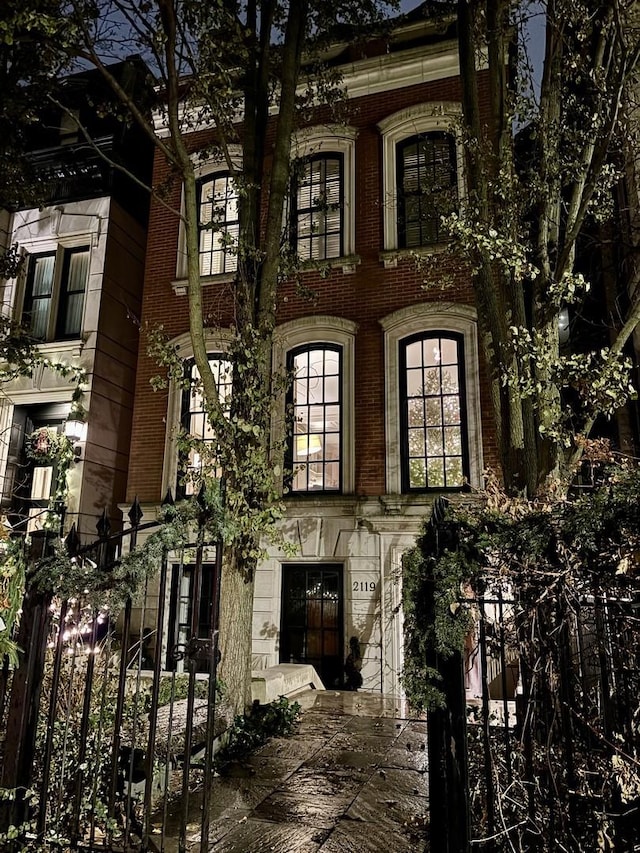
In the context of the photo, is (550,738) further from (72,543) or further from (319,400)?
(319,400)

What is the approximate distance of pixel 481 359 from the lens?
10836 mm

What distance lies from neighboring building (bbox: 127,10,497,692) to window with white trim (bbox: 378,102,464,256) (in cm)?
3

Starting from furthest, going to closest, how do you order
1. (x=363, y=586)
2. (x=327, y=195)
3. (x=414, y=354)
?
Result: 1. (x=327, y=195)
2. (x=414, y=354)
3. (x=363, y=586)

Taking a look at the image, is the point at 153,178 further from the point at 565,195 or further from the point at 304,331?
the point at 565,195

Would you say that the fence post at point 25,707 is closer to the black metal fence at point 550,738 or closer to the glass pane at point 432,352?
the black metal fence at point 550,738

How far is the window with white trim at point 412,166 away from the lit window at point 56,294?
6.99 meters

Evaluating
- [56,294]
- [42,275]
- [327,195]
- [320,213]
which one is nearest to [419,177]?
[327,195]

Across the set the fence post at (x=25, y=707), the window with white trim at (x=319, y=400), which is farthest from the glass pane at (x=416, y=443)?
the fence post at (x=25, y=707)

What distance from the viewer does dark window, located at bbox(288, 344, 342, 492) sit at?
37.9 ft

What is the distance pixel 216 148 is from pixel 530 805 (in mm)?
8617

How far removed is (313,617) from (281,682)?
3.07 m

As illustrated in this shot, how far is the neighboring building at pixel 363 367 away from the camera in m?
10.6

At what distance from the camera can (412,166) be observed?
12398 millimetres

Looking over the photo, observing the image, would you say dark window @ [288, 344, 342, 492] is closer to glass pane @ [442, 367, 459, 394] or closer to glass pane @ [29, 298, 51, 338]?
glass pane @ [442, 367, 459, 394]
